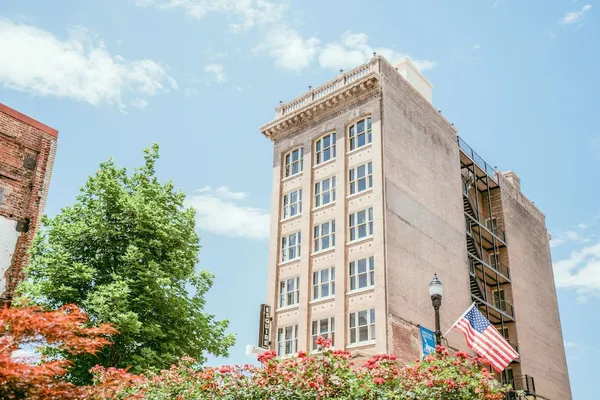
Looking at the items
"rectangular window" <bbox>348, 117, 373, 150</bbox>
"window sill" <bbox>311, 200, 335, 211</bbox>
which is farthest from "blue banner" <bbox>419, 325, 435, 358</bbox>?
"rectangular window" <bbox>348, 117, 373, 150</bbox>

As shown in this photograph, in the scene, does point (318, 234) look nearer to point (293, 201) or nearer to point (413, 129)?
point (293, 201)

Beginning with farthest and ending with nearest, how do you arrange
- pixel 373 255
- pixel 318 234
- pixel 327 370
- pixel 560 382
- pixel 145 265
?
pixel 560 382
pixel 318 234
pixel 373 255
pixel 145 265
pixel 327 370

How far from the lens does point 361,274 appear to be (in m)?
37.8

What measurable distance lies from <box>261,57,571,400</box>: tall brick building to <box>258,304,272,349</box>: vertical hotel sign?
16.3 inches

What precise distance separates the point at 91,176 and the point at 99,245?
139 inches

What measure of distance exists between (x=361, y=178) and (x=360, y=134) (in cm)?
320

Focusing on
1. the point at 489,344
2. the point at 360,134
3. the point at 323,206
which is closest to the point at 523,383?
the point at 323,206

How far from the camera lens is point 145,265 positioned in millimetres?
28859

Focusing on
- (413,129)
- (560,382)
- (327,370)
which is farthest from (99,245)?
(560,382)

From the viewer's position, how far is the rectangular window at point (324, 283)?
39.1 m

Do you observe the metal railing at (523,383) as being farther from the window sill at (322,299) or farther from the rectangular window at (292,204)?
the rectangular window at (292,204)

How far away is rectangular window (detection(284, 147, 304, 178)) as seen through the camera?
44.8 m

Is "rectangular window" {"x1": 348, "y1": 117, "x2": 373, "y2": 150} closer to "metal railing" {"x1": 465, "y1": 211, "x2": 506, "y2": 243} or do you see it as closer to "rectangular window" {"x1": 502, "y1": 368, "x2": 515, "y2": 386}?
"metal railing" {"x1": 465, "y1": 211, "x2": 506, "y2": 243}

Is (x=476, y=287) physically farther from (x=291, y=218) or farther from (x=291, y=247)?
(x=291, y=218)
